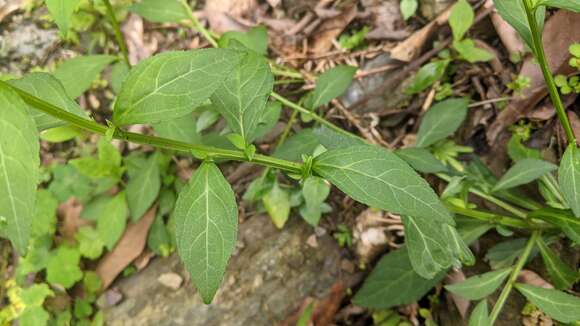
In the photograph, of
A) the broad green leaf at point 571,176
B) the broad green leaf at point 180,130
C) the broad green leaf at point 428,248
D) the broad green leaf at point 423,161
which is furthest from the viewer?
the broad green leaf at point 180,130

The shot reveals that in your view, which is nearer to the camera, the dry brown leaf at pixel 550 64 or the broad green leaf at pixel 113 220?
the dry brown leaf at pixel 550 64

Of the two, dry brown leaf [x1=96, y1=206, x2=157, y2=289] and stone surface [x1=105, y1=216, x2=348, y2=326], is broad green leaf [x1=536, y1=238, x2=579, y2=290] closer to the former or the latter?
stone surface [x1=105, y1=216, x2=348, y2=326]

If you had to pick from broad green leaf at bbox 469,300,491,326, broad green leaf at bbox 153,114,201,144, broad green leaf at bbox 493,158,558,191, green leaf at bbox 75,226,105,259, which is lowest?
green leaf at bbox 75,226,105,259

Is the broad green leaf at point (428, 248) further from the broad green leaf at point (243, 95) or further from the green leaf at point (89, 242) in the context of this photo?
the green leaf at point (89, 242)

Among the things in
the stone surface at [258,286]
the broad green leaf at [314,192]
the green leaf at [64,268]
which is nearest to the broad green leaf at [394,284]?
the stone surface at [258,286]

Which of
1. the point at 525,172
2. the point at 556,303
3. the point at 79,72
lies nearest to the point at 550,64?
the point at 525,172

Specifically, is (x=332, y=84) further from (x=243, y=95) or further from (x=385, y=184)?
(x=385, y=184)

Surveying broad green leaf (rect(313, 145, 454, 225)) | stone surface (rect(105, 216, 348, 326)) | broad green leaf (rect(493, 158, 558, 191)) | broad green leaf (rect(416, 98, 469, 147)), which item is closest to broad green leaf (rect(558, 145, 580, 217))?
broad green leaf (rect(493, 158, 558, 191))
